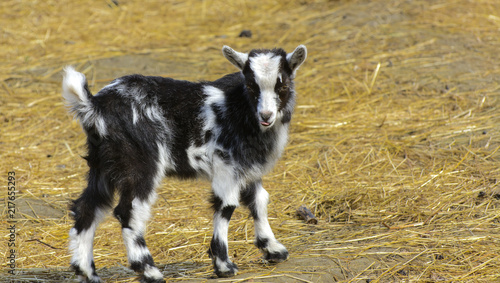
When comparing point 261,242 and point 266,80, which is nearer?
point 266,80

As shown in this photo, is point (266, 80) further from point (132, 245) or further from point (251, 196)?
point (132, 245)

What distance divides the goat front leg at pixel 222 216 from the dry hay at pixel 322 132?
0.62 feet

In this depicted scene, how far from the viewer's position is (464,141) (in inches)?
244

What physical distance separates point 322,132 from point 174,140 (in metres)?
3.06

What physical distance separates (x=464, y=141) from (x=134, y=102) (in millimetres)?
3725

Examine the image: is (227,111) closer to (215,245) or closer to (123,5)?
(215,245)

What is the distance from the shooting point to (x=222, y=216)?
409cm

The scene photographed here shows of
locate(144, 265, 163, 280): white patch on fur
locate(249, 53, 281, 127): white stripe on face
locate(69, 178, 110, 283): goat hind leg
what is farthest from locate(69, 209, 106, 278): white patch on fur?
locate(249, 53, 281, 127): white stripe on face

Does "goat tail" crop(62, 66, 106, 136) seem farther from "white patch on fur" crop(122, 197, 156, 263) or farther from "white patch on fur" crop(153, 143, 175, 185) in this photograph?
"white patch on fur" crop(122, 197, 156, 263)

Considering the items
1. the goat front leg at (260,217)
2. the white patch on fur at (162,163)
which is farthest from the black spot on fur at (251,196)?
the white patch on fur at (162,163)

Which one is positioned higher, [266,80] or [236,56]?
[236,56]

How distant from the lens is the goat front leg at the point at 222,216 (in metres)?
4.04

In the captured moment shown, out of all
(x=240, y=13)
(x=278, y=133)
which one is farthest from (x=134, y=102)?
(x=240, y=13)

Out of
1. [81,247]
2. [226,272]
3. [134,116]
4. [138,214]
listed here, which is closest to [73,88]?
[134,116]
